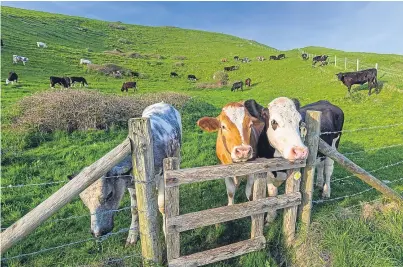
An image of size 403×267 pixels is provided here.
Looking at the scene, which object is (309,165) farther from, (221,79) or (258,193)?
(221,79)

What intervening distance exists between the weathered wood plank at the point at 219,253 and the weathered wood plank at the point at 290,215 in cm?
44

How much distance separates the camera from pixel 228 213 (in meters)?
4.23

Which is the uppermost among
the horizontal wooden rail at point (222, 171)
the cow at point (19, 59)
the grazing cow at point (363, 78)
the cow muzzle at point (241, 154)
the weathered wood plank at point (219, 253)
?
the cow at point (19, 59)

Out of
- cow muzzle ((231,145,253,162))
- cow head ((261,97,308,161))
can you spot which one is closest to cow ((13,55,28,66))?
cow head ((261,97,308,161))

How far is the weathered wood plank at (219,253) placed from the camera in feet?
13.6

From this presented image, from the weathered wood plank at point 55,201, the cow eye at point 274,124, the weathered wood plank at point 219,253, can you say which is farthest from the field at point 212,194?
the cow eye at point 274,124

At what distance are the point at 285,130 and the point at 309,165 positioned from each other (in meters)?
0.71

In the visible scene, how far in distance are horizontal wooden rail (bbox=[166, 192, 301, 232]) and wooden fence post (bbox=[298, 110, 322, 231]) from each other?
206 mm

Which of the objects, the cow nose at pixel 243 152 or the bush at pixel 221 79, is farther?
the bush at pixel 221 79

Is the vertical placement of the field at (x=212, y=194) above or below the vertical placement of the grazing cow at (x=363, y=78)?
below

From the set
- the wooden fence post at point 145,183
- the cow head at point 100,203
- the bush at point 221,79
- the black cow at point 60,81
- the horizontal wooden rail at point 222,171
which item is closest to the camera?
the wooden fence post at point 145,183

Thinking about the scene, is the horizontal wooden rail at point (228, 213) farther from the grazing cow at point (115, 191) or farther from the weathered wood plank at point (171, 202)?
the grazing cow at point (115, 191)

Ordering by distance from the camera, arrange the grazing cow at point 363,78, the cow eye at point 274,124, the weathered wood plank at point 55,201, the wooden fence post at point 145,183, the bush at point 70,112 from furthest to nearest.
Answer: the grazing cow at point 363,78 → the bush at point 70,112 → the cow eye at point 274,124 → the wooden fence post at point 145,183 → the weathered wood plank at point 55,201

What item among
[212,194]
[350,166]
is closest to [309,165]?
[350,166]
